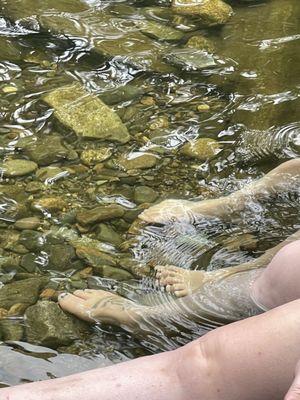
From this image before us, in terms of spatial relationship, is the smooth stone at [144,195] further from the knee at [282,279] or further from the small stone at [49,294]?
the knee at [282,279]

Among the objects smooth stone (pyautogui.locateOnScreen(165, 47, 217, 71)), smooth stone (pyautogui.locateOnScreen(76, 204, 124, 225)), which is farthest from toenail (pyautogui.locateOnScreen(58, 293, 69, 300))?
smooth stone (pyautogui.locateOnScreen(165, 47, 217, 71))

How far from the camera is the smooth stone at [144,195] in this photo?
3182 millimetres

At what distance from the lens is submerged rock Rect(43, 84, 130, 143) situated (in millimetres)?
3551

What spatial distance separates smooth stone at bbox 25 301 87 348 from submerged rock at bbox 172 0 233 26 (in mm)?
2646

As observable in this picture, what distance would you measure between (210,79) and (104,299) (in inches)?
73.2

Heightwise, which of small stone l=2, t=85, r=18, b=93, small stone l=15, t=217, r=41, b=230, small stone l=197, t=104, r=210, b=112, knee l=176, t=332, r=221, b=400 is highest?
knee l=176, t=332, r=221, b=400

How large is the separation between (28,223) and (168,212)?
601 millimetres

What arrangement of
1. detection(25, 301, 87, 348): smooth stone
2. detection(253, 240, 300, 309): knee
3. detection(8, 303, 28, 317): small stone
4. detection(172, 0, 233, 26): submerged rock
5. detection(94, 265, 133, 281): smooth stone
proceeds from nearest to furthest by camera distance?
detection(253, 240, 300, 309): knee → detection(25, 301, 87, 348): smooth stone → detection(8, 303, 28, 317): small stone → detection(94, 265, 133, 281): smooth stone → detection(172, 0, 233, 26): submerged rock

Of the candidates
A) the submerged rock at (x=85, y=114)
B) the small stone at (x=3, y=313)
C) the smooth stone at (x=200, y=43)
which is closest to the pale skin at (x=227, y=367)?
the small stone at (x=3, y=313)

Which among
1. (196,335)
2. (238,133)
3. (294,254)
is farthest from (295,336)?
(238,133)

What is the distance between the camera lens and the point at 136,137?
3561mm

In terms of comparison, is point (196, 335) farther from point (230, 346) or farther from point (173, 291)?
point (230, 346)

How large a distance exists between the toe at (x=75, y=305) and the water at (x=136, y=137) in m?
0.07

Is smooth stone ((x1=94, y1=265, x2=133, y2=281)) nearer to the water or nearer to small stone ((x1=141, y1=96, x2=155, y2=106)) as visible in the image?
the water
